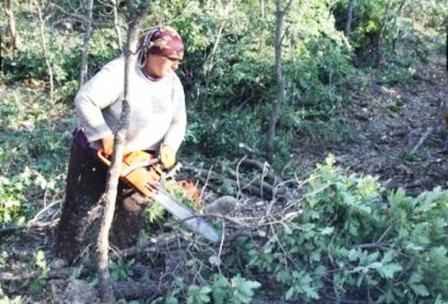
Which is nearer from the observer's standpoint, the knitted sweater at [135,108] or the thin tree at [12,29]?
the knitted sweater at [135,108]

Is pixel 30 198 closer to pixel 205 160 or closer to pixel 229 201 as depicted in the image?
pixel 229 201

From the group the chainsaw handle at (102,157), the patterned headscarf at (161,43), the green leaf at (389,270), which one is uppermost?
the patterned headscarf at (161,43)

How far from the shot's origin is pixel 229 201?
202 inches

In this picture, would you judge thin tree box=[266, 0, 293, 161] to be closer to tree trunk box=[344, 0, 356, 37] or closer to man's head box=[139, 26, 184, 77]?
man's head box=[139, 26, 184, 77]

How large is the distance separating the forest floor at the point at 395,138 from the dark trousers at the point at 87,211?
10.7 ft

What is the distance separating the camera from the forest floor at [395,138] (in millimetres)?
7543

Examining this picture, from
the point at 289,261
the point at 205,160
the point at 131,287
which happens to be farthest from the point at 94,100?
the point at 205,160

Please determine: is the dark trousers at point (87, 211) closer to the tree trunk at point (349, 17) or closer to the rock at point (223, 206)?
the rock at point (223, 206)

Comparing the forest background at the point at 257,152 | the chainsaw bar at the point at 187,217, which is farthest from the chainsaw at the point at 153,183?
the forest background at the point at 257,152

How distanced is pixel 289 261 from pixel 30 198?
2655 mm

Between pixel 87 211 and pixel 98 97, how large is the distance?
2.72ft

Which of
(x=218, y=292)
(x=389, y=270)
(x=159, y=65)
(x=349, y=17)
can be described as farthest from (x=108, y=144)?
(x=349, y=17)

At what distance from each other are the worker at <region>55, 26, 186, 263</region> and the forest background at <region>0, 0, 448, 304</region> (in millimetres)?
242

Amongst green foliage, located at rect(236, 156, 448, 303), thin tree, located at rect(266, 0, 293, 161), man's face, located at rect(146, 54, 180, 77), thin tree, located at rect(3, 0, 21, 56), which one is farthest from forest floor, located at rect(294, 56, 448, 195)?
thin tree, located at rect(3, 0, 21, 56)
